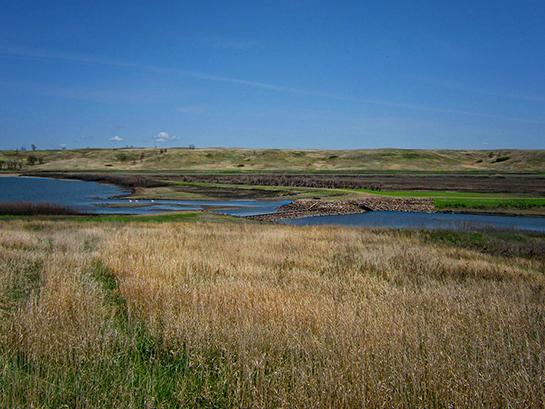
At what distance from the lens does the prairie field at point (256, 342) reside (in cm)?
514

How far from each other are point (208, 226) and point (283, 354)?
2389 centimetres

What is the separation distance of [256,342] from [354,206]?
4935 cm

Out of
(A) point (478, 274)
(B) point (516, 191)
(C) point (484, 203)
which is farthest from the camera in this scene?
(B) point (516, 191)

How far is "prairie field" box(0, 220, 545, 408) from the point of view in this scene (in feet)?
16.9

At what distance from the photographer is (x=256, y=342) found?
6.50 meters

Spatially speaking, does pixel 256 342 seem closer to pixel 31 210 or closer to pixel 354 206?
pixel 31 210

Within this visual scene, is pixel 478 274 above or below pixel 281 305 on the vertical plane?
below

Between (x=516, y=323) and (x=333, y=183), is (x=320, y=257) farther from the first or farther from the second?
(x=333, y=183)

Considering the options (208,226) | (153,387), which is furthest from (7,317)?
(208,226)

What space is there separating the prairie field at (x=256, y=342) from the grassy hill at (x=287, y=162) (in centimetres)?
14488

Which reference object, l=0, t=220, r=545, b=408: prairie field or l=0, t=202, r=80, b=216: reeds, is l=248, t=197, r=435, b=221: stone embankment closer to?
l=0, t=202, r=80, b=216: reeds

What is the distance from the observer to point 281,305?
8172 millimetres

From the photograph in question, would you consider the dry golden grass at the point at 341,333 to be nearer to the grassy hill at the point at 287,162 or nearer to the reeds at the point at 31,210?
the reeds at the point at 31,210

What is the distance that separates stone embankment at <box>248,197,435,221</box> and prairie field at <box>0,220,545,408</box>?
37842mm
